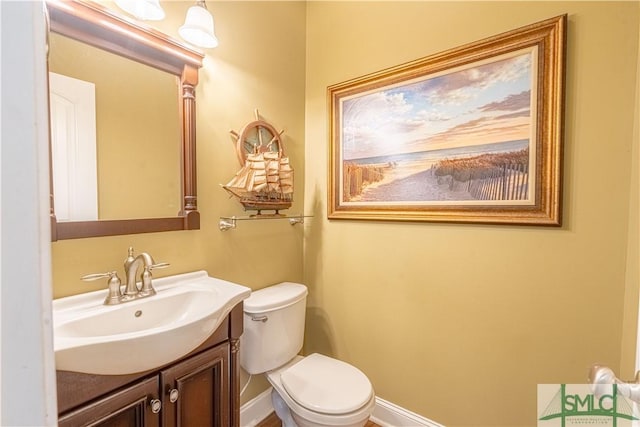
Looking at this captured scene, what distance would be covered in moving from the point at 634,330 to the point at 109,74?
2.00 metres

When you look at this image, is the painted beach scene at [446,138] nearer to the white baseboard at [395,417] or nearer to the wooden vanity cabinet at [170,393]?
the wooden vanity cabinet at [170,393]

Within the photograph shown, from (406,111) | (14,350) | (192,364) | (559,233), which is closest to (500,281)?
(559,233)

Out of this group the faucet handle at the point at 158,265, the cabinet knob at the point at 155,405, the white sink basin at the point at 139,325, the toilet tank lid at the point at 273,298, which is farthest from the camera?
the toilet tank lid at the point at 273,298

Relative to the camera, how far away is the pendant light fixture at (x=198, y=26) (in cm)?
119

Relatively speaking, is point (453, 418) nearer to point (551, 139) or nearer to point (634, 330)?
point (634, 330)

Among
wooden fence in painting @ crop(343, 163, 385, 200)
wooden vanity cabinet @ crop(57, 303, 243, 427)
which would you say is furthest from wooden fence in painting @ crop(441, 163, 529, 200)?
wooden vanity cabinet @ crop(57, 303, 243, 427)

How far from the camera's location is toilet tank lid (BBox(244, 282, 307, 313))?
4.58 feet

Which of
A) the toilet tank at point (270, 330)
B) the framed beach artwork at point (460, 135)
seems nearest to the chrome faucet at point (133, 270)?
the toilet tank at point (270, 330)

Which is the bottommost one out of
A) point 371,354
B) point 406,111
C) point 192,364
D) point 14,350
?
point 371,354

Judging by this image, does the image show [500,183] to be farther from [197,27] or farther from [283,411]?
[283,411]

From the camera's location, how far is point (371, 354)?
66.9 inches

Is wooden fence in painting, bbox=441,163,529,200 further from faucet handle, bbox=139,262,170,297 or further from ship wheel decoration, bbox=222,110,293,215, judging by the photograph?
faucet handle, bbox=139,262,170,297

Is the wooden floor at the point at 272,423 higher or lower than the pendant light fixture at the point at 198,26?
lower

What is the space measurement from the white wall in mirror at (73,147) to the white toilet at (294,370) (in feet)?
2.55
